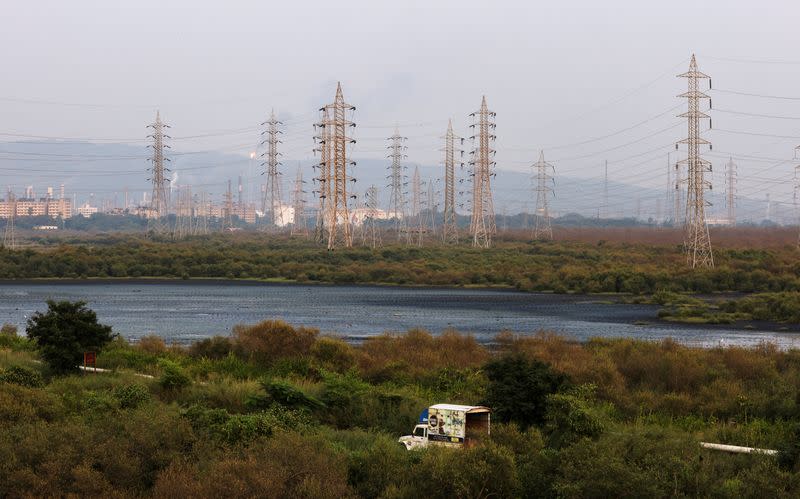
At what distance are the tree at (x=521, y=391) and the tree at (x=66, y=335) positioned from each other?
1269 centimetres

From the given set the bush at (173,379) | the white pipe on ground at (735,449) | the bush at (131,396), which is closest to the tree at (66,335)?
the bush at (173,379)

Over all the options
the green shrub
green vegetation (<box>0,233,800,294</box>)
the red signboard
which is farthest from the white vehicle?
green vegetation (<box>0,233,800,294</box>)

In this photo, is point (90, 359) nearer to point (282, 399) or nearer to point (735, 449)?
point (282, 399)

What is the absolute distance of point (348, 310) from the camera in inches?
2218

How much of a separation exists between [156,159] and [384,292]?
3400 centimetres

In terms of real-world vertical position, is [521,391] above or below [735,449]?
above

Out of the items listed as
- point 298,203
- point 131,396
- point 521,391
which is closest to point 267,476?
point 521,391

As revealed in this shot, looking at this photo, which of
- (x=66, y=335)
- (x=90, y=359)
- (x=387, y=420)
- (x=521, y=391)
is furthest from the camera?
(x=90, y=359)

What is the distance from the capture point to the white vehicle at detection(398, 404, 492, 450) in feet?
58.6

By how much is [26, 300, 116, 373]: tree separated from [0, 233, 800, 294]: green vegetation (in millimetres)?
46174

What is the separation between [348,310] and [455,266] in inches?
1143

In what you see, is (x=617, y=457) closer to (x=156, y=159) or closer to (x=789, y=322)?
(x=789, y=322)

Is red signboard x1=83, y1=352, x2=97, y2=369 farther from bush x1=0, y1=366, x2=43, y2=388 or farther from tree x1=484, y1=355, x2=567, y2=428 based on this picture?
tree x1=484, y1=355, x2=567, y2=428

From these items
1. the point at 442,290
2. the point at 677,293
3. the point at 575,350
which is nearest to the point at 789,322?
the point at 677,293
